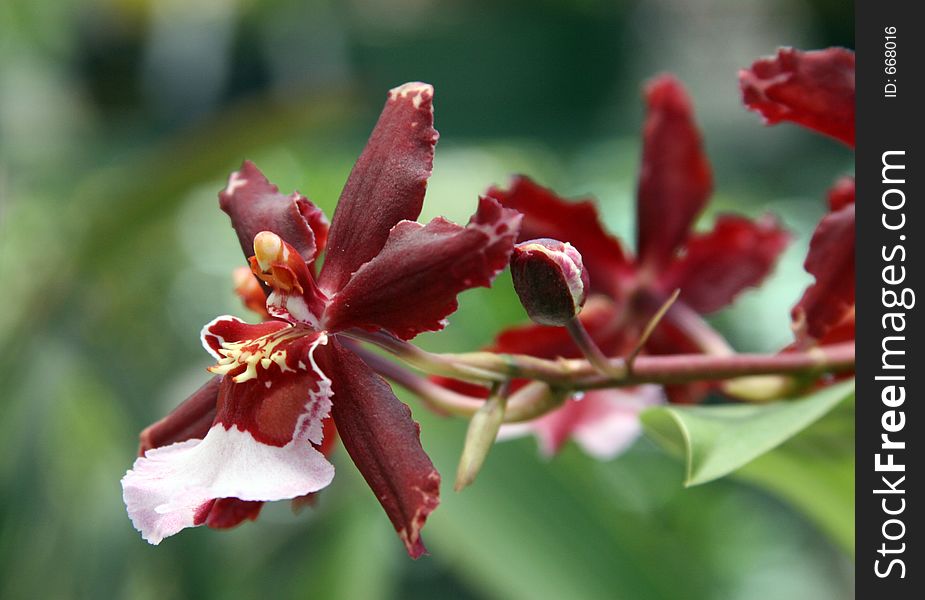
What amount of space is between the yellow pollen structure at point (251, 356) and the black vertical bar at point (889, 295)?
0.90ft

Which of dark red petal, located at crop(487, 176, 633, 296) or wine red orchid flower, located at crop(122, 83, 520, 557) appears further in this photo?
dark red petal, located at crop(487, 176, 633, 296)

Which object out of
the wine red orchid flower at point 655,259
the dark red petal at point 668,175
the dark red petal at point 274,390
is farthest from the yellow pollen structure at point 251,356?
the dark red petal at point 668,175

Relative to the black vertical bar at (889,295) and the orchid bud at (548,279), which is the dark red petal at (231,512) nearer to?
the orchid bud at (548,279)

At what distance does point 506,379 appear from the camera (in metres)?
0.43

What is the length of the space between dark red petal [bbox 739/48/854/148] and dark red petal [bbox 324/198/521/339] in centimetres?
19

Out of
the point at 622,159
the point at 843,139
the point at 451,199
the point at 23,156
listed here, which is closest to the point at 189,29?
the point at 23,156

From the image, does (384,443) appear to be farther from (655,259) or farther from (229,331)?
(655,259)

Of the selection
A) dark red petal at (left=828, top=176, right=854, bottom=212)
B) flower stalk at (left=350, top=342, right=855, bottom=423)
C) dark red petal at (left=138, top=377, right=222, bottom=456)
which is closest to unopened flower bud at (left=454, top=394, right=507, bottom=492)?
flower stalk at (left=350, top=342, right=855, bottom=423)

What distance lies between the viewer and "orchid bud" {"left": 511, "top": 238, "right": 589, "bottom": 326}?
377 mm

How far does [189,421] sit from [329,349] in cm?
7

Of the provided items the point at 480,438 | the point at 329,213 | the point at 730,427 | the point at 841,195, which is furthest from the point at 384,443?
the point at 329,213

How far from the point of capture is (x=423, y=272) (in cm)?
38

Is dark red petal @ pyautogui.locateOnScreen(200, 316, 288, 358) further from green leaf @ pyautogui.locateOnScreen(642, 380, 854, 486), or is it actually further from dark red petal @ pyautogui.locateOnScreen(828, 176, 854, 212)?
dark red petal @ pyautogui.locateOnScreen(828, 176, 854, 212)

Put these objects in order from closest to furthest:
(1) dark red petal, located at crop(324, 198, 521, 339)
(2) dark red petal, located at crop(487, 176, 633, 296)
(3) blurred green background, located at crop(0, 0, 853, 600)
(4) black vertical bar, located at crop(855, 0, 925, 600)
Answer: (1) dark red petal, located at crop(324, 198, 521, 339), (4) black vertical bar, located at crop(855, 0, 925, 600), (2) dark red petal, located at crop(487, 176, 633, 296), (3) blurred green background, located at crop(0, 0, 853, 600)
